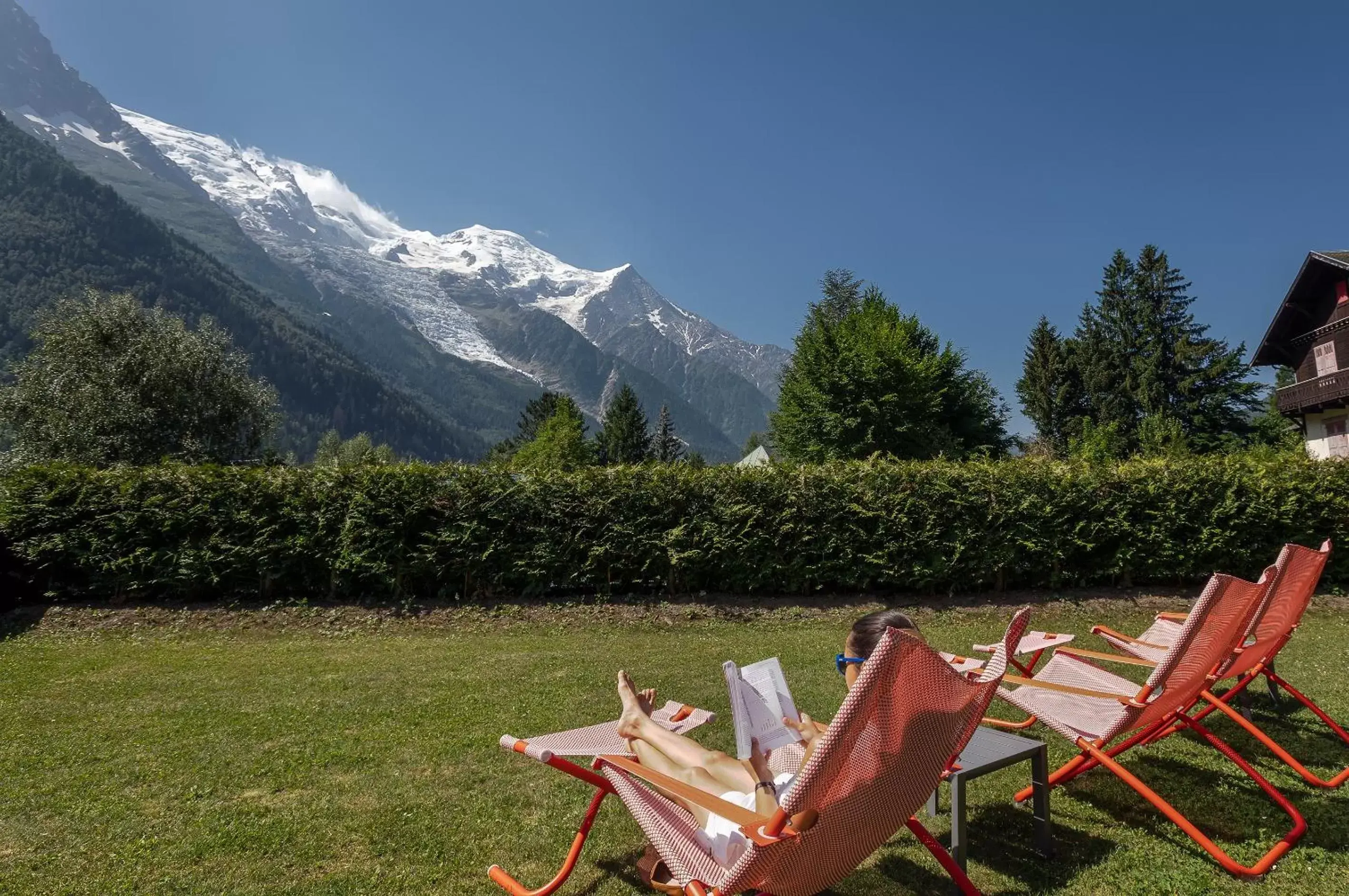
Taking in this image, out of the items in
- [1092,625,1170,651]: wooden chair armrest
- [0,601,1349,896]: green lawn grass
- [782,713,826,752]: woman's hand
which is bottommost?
[0,601,1349,896]: green lawn grass

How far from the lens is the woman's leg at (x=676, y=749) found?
2.67m

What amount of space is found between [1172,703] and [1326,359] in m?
32.3

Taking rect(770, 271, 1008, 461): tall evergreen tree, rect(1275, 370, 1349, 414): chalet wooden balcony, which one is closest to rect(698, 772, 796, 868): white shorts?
rect(770, 271, 1008, 461): tall evergreen tree

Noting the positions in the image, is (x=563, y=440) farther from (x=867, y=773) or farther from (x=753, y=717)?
(x=867, y=773)

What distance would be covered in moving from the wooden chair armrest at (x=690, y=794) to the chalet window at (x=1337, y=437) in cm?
3311

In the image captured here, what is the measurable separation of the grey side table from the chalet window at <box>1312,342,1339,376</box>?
32.0m

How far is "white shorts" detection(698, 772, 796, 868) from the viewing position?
2268mm

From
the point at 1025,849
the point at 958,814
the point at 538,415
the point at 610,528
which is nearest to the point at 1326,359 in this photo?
the point at 610,528

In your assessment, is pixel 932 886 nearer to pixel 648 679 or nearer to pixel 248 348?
pixel 648 679

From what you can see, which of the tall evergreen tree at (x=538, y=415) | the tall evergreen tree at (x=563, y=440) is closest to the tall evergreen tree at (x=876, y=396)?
the tall evergreen tree at (x=563, y=440)

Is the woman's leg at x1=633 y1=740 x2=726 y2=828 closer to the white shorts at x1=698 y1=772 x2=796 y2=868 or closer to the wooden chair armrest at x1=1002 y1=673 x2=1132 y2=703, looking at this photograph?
the white shorts at x1=698 y1=772 x2=796 y2=868

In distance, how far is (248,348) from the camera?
161000mm

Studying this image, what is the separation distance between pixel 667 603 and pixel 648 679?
3.58m

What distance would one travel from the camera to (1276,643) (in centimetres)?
422
